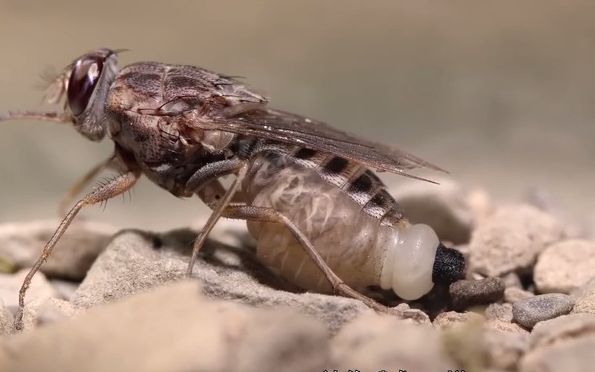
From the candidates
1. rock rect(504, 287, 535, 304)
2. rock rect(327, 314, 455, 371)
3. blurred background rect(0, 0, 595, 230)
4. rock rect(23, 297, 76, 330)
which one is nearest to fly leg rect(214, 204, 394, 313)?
rock rect(504, 287, 535, 304)

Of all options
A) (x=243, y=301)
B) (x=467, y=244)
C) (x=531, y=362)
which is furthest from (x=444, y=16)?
(x=531, y=362)

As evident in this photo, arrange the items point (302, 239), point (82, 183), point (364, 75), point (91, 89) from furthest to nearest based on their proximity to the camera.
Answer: point (364, 75)
point (82, 183)
point (91, 89)
point (302, 239)

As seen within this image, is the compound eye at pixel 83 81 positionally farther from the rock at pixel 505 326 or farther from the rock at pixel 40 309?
the rock at pixel 505 326

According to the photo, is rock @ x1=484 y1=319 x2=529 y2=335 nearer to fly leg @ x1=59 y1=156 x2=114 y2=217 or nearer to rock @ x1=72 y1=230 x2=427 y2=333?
rock @ x1=72 y1=230 x2=427 y2=333

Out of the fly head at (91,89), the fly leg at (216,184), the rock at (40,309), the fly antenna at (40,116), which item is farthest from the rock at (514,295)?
the fly antenna at (40,116)

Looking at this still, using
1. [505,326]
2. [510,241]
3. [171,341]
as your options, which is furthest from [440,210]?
[171,341]

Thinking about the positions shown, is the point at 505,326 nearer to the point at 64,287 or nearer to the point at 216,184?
the point at 216,184

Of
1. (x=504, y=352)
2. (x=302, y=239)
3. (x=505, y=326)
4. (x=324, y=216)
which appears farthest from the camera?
(x=324, y=216)
